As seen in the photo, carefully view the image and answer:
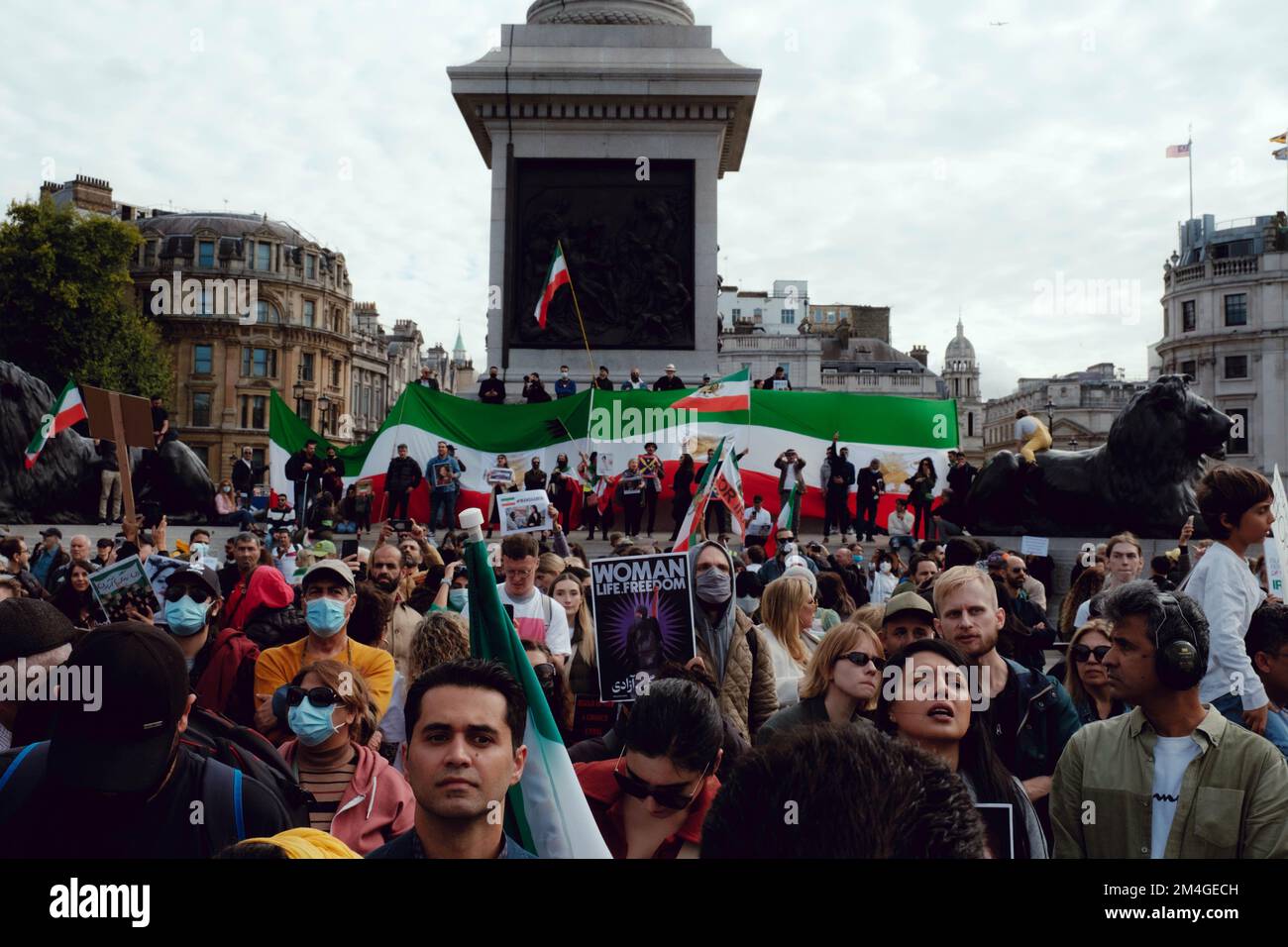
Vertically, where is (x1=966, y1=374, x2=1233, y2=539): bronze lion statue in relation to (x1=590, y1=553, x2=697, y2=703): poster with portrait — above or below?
above

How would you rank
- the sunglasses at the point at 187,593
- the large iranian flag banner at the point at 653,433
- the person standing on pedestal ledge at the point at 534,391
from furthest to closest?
the person standing on pedestal ledge at the point at 534,391 → the large iranian flag banner at the point at 653,433 → the sunglasses at the point at 187,593

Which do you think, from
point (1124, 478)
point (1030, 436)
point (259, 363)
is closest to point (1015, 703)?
point (1124, 478)

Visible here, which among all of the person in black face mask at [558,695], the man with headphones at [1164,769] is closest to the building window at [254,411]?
the person in black face mask at [558,695]

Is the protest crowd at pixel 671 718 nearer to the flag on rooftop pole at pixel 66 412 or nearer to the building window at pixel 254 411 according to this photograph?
the flag on rooftop pole at pixel 66 412

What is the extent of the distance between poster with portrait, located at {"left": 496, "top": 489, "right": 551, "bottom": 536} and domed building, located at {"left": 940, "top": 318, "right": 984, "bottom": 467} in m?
75.2

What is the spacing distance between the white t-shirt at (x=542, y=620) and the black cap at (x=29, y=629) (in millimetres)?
2437

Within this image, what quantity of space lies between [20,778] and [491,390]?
17.1m

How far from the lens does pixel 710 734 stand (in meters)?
3.48

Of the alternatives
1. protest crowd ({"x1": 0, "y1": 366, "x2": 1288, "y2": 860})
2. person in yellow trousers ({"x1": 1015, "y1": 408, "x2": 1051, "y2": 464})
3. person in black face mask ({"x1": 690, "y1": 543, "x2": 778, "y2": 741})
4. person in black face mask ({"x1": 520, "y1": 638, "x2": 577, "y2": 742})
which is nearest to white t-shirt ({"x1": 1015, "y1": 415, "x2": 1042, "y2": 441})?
person in yellow trousers ({"x1": 1015, "y1": 408, "x2": 1051, "y2": 464})

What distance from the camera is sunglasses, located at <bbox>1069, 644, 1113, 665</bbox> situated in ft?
16.7

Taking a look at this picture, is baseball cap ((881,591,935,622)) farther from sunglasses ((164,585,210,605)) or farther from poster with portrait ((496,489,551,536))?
poster with portrait ((496,489,551,536))

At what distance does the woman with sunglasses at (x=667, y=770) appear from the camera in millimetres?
3471
